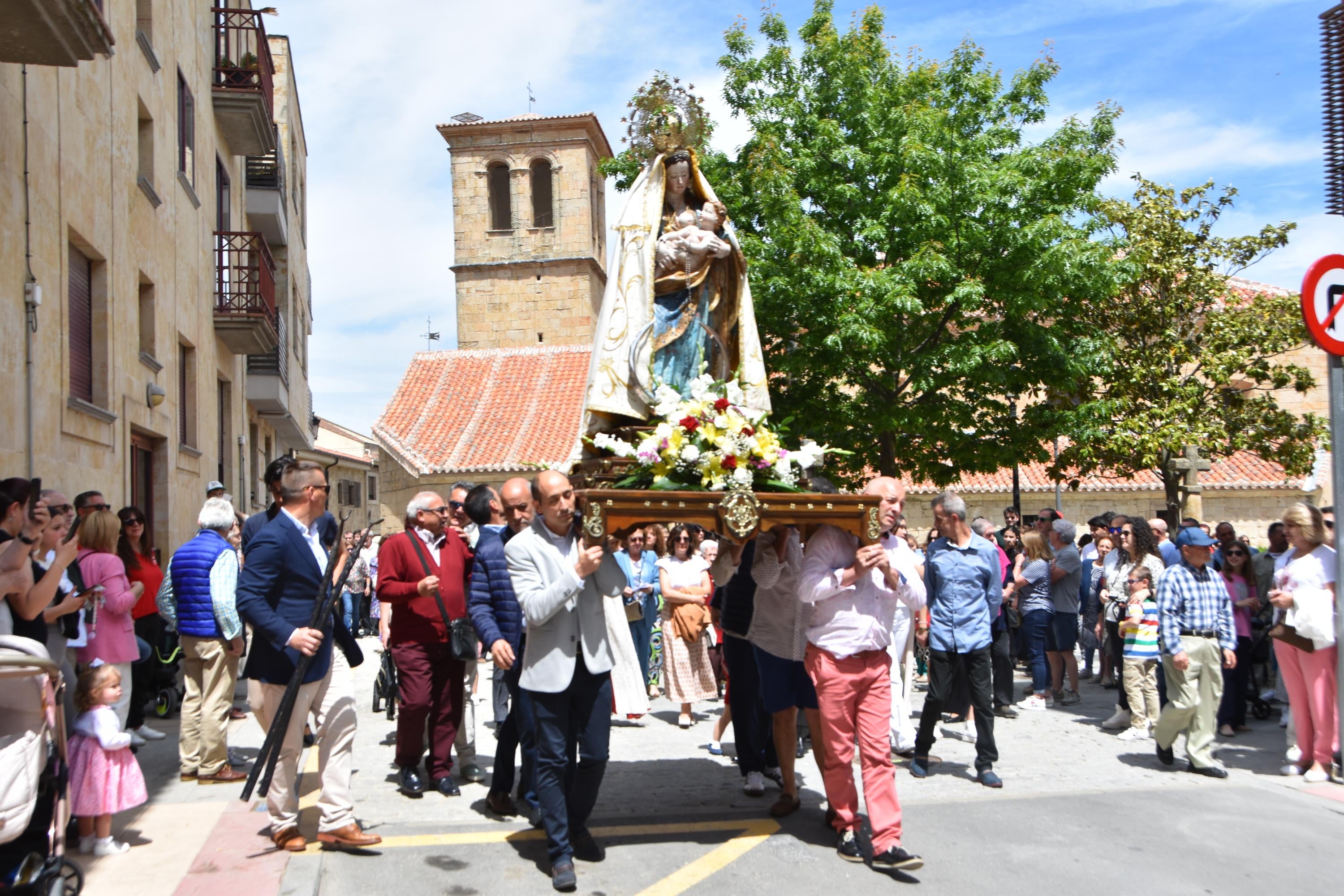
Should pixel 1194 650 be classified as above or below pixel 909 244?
below

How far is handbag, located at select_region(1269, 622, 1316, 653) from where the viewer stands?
778 centimetres

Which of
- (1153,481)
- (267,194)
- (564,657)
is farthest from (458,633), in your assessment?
(1153,481)

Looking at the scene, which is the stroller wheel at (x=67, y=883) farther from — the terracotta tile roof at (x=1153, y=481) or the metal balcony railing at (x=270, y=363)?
the terracotta tile roof at (x=1153, y=481)

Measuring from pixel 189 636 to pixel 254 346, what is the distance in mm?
11632

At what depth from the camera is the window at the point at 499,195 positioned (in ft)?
146

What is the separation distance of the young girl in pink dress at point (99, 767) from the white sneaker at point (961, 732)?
6149 mm

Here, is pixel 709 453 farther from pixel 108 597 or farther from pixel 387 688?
pixel 387 688

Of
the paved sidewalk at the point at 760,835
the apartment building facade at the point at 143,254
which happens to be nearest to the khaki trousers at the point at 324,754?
the paved sidewalk at the point at 760,835

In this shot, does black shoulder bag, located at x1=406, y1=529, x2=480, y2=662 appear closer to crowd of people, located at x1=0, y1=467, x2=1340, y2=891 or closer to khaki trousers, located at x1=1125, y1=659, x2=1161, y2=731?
crowd of people, located at x1=0, y1=467, x2=1340, y2=891

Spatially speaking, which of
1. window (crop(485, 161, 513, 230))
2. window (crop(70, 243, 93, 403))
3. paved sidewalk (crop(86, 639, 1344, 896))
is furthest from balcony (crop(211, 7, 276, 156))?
window (crop(485, 161, 513, 230))

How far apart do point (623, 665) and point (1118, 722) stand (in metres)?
5.57

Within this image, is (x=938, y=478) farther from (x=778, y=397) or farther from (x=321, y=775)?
(x=321, y=775)

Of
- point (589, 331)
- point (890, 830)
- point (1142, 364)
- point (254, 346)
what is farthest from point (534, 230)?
point (890, 830)

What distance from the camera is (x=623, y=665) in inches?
242
